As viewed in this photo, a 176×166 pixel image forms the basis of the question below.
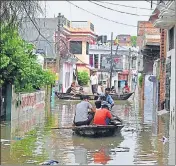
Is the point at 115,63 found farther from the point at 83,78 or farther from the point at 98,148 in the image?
the point at 98,148

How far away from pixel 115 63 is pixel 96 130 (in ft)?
198

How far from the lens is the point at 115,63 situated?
250 ft

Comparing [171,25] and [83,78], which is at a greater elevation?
[171,25]

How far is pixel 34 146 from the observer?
1444 cm

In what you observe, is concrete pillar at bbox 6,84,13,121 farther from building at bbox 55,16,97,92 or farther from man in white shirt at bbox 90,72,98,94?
man in white shirt at bbox 90,72,98,94

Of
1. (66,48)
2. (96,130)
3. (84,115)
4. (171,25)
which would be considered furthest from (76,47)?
(96,130)

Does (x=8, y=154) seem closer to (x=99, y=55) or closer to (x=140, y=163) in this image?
(x=140, y=163)

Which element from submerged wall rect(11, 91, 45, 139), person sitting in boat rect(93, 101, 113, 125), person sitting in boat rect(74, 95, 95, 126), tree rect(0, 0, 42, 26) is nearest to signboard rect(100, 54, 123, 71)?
submerged wall rect(11, 91, 45, 139)

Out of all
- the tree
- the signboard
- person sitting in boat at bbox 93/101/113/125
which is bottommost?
person sitting in boat at bbox 93/101/113/125

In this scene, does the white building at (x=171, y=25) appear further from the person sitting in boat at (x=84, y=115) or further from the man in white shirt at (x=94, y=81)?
the man in white shirt at (x=94, y=81)

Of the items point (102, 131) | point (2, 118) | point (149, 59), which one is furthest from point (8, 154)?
point (149, 59)

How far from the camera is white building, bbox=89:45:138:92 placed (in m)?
72.6

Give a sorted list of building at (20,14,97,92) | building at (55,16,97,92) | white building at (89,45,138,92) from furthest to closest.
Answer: white building at (89,45,138,92) < building at (55,16,97,92) < building at (20,14,97,92)

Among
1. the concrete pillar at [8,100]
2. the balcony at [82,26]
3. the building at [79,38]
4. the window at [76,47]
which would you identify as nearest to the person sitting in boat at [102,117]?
the concrete pillar at [8,100]
